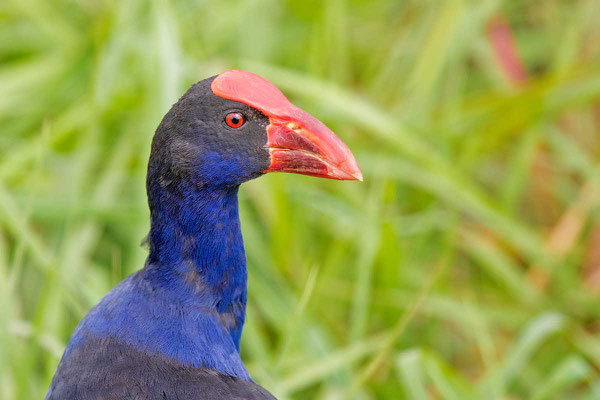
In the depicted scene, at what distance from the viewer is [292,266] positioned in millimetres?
2533

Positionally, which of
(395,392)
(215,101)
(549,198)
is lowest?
(395,392)

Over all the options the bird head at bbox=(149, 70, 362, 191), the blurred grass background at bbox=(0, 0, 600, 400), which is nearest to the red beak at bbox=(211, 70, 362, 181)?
the bird head at bbox=(149, 70, 362, 191)

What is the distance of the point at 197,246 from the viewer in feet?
5.16

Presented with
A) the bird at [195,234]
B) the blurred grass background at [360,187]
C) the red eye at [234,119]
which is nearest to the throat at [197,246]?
the bird at [195,234]

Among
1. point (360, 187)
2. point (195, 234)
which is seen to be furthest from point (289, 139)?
point (360, 187)

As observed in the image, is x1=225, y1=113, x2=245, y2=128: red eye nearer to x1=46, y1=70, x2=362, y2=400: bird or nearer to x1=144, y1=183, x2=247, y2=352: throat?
x1=46, y1=70, x2=362, y2=400: bird

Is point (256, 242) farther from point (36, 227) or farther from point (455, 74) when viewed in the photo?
point (455, 74)

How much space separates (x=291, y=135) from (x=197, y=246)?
0.27m

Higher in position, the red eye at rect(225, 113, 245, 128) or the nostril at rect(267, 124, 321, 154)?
the red eye at rect(225, 113, 245, 128)

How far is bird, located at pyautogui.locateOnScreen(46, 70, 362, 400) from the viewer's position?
147cm

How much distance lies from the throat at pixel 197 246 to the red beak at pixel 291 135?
131 mm

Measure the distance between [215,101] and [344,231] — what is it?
1.29 metres

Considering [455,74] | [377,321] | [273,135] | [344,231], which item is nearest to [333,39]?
[455,74]

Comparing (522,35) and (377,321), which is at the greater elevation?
(522,35)
